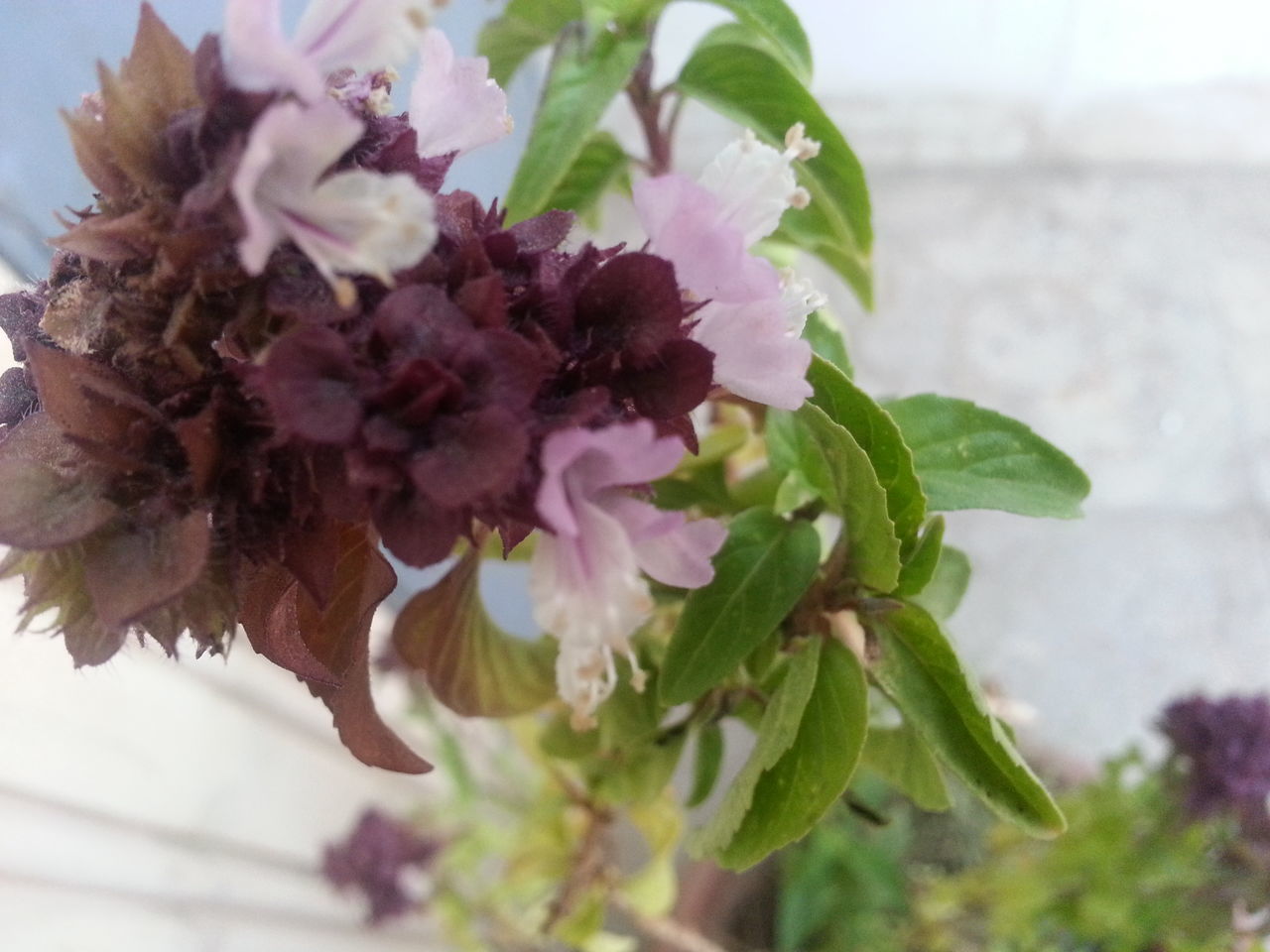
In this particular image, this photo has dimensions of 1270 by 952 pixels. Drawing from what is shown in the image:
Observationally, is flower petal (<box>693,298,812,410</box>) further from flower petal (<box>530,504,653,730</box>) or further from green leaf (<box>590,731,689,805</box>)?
green leaf (<box>590,731,689,805</box>)

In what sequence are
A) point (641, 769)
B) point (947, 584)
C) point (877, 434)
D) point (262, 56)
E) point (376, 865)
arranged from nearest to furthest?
point (262, 56) → point (877, 434) → point (947, 584) → point (641, 769) → point (376, 865)

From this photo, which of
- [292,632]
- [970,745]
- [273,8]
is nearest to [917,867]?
[970,745]

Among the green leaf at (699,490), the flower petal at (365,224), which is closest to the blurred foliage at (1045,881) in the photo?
the green leaf at (699,490)

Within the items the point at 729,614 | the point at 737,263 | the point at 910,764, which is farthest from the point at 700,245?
the point at 910,764

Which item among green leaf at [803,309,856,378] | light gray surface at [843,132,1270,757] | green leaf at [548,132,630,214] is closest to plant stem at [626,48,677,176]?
green leaf at [548,132,630,214]

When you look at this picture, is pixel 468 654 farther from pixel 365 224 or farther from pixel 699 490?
pixel 365 224

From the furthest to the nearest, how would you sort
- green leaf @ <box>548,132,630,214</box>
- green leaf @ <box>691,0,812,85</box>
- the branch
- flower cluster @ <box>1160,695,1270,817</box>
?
the branch → flower cluster @ <box>1160,695,1270,817</box> → green leaf @ <box>548,132,630,214</box> → green leaf @ <box>691,0,812,85</box>
